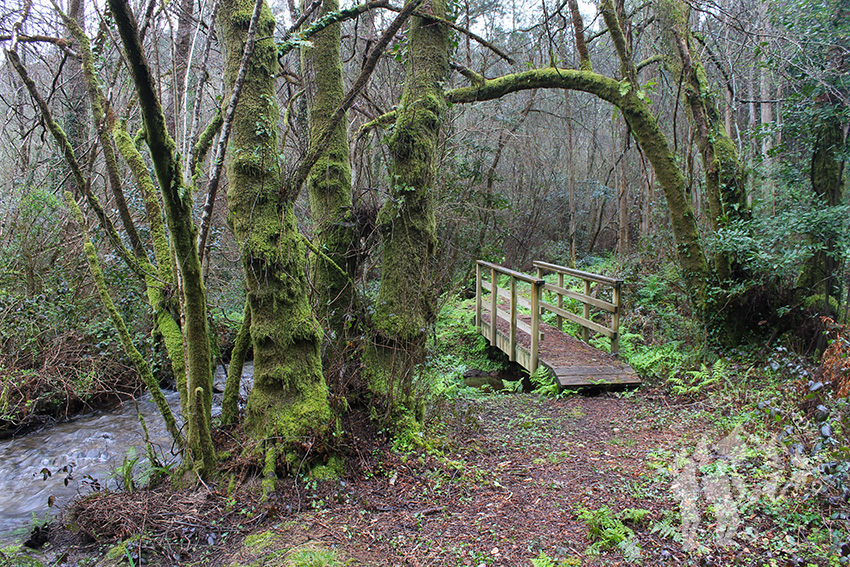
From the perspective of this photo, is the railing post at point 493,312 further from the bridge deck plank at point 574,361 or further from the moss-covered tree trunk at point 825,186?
the moss-covered tree trunk at point 825,186

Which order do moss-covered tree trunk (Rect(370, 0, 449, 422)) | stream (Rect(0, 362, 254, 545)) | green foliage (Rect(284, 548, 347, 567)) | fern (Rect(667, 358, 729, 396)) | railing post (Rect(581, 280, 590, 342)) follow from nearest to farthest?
1. green foliage (Rect(284, 548, 347, 567))
2. stream (Rect(0, 362, 254, 545))
3. moss-covered tree trunk (Rect(370, 0, 449, 422))
4. fern (Rect(667, 358, 729, 396))
5. railing post (Rect(581, 280, 590, 342))

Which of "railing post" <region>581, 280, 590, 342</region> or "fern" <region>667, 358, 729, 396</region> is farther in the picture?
"railing post" <region>581, 280, 590, 342</region>

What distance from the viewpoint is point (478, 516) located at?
128 inches

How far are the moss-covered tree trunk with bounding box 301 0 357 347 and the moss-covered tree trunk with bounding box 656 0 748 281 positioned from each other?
4.65 meters

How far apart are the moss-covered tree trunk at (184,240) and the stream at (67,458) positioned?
805 millimetres

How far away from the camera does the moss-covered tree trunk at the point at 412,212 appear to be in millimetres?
4434

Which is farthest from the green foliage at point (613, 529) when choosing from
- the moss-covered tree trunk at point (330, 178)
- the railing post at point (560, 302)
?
the railing post at point (560, 302)

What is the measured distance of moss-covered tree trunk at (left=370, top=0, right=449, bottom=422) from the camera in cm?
443

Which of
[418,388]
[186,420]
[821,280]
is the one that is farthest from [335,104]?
[821,280]

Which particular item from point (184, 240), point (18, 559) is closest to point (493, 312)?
point (184, 240)

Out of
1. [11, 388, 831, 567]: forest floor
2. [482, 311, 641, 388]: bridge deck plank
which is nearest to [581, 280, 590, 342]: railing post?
[482, 311, 641, 388]: bridge deck plank

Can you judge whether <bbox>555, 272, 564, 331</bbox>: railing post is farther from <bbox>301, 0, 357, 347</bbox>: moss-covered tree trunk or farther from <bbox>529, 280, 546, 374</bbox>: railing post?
<bbox>301, 0, 357, 347</bbox>: moss-covered tree trunk

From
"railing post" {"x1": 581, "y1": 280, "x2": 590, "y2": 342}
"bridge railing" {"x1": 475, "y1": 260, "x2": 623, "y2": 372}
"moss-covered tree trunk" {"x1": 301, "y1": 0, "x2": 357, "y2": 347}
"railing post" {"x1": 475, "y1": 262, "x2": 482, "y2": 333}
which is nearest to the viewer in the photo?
"moss-covered tree trunk" {"x1": 301, "y1": 0, "x2": 357, "y2": 347}

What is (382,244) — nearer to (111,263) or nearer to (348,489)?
(348,489)
